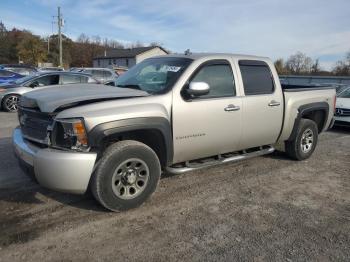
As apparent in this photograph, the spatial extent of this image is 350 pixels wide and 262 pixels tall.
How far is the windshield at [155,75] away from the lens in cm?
450

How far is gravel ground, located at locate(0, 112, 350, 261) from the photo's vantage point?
3.25 metres

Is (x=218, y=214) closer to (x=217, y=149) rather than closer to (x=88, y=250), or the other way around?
(x=217, y=149)

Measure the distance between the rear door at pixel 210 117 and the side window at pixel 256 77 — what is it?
291 mm

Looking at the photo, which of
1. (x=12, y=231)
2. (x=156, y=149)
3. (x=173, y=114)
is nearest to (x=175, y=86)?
(x=173, y=114)

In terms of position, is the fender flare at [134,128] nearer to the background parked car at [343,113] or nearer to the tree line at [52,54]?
the background parked car at [343,113]

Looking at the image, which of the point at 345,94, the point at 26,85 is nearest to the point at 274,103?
the point at 345,94

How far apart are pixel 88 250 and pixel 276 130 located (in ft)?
12.0

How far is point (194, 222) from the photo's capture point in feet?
12.6

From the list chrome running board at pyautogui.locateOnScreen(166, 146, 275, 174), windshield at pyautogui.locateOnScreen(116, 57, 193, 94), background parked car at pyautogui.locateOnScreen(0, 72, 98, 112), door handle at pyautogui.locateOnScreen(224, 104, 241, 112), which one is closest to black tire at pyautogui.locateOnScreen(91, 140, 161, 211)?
chrome running board at pyautogui.locateOnScreen(166, 146, 275, 174)

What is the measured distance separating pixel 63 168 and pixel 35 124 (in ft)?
2.64

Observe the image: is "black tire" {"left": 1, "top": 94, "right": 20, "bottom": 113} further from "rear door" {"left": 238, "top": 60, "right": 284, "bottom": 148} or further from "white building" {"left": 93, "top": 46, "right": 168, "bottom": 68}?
"white building" {"left": 93, "top": 46, "right": 168, "bottom": 68}

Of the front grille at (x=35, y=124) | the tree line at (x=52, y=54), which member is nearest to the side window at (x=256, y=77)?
the front grille at (x=35, y=124)

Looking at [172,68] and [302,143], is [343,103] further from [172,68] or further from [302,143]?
[172,68]

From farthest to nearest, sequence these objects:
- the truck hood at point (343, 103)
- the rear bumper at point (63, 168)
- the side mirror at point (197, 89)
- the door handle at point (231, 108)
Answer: the truck hood at point (343, 103) → the door handle at point (231, 108) → the side mirror at point (197, 89) → the rear bumper at point (63, 168)
